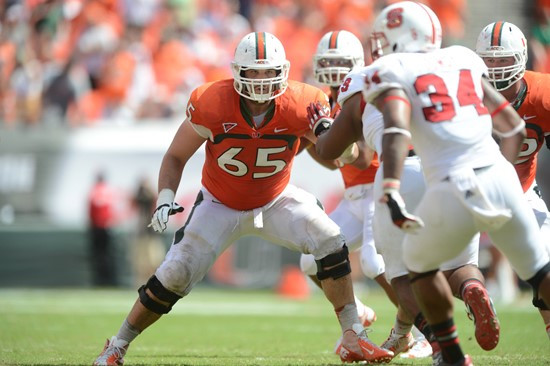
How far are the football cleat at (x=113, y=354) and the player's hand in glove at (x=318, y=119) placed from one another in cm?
163

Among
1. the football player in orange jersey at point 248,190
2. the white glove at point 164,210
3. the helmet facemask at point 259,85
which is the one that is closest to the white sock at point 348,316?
the football player in orange jersey at point 248,190

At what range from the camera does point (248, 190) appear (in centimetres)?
563

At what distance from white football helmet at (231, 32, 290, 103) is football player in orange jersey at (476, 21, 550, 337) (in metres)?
1.25

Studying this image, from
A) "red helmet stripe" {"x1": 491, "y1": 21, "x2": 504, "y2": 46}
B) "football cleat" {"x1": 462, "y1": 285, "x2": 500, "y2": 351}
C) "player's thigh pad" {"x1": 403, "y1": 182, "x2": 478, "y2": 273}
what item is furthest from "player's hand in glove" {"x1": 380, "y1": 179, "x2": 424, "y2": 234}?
"red helmet stripe" {"x1": 491, "y1": 21, "x2": 504, "y2": 46}

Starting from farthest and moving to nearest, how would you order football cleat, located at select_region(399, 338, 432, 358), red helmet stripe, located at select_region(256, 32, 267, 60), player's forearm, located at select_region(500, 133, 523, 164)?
football cleat, located at select_region(399, 338, 432, 358)
red helmet stripe, located at select_region(256, 32, 267, 60)
player's forearm, located at select_region(500, 133, 523, 164)

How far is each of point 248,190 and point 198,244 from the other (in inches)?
18.2

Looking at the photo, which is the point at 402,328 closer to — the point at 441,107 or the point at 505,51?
the point at 505,51

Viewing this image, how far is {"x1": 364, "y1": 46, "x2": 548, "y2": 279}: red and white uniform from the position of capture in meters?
4.13

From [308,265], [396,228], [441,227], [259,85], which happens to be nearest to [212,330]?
[308,265]

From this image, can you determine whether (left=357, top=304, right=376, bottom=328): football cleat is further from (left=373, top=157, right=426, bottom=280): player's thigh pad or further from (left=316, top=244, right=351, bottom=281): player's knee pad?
(left=373, top=157, right=426, bottom=280): player's thigh pad

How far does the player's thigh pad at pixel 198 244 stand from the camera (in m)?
5.31

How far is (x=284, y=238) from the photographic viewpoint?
565 centimetres

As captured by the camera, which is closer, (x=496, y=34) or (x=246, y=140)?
(x=246, y=140)

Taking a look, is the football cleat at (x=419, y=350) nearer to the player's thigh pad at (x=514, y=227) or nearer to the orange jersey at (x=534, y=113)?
the orange jersey at (x=534, y=113)
